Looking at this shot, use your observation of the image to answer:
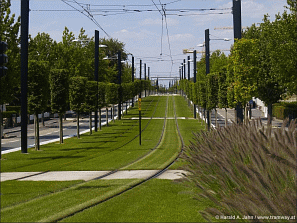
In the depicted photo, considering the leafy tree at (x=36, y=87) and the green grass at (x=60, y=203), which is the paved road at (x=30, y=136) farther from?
the green grass at (x=60, y=203)

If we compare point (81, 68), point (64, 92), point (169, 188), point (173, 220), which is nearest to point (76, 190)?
point (169, 188)

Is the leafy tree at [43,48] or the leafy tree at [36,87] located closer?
the leafy tree at [36,87]

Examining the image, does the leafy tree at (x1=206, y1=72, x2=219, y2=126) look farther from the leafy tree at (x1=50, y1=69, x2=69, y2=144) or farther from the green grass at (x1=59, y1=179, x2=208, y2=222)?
the green grass at (x1=59, y1=179, x2=208, y2=222)

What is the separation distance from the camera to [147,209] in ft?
32.7

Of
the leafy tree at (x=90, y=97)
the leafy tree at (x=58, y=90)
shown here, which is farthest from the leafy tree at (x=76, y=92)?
the leafy tree at (x=58, y=90)

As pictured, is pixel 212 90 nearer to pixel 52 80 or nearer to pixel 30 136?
pixel 52 80

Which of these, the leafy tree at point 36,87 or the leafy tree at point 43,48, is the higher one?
the leafy tree at point 43,48

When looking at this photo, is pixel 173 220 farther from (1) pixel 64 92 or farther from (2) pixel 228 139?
(1) pixel 64 92

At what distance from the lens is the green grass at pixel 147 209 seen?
29.6ft

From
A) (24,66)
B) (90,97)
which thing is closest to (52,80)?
(24,66)

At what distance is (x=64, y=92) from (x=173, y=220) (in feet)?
83.5

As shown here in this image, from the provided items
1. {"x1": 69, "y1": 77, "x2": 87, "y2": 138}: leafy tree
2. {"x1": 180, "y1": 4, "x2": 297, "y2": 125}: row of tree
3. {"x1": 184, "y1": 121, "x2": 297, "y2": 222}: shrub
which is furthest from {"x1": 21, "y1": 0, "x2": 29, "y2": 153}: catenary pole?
{"x1": 184, "y1": 121, "x2": 297, "y2": 222}: shrub

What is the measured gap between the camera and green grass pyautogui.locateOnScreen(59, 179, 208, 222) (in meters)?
9.02

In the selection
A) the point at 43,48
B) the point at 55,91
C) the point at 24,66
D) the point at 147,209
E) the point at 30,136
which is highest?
the point at 43,48
